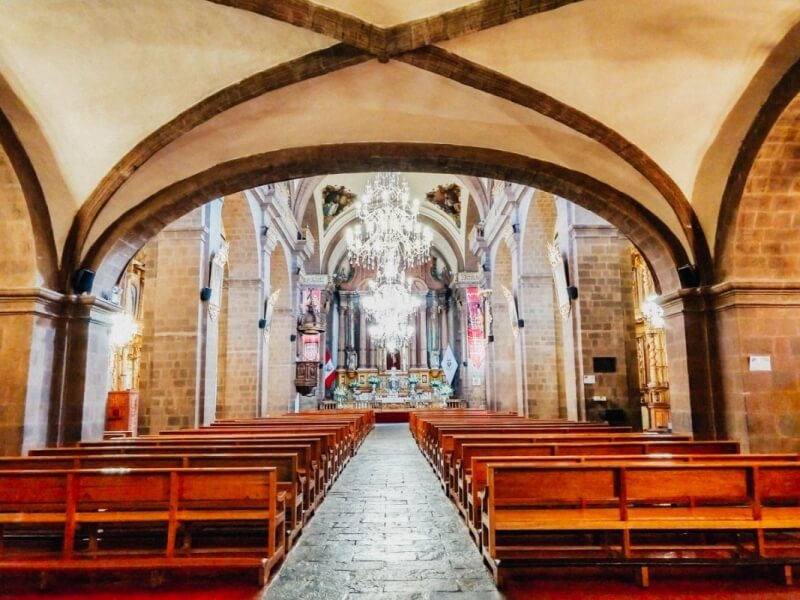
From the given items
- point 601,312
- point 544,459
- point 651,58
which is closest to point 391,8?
point 651,58

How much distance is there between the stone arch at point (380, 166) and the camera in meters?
7.73

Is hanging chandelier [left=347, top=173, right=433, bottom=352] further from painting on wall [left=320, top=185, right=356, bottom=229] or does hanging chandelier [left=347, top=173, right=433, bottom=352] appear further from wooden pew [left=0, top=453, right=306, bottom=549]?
wooden pew [left=0, top=453, right=306, bottom=549]

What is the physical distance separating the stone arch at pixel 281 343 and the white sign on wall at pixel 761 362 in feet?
41.9

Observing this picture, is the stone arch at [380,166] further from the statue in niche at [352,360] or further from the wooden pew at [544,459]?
the statue in niche at [352,360]

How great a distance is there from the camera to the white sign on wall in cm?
632

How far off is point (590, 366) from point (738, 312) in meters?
3.42

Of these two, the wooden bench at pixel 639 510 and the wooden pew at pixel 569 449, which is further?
the wooden pew at pixel 569 449

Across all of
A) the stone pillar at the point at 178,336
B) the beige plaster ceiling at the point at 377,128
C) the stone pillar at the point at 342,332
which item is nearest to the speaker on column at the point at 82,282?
the beige plaster ceiling at the point at 377,128

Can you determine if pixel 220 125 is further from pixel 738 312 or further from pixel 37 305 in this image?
pixel 738 312

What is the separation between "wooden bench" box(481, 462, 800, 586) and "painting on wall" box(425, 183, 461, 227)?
19.7 m

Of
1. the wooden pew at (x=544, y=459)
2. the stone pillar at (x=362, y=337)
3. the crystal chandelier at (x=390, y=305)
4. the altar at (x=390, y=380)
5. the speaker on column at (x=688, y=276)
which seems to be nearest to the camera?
the wooden pew at (x=544, y=459)

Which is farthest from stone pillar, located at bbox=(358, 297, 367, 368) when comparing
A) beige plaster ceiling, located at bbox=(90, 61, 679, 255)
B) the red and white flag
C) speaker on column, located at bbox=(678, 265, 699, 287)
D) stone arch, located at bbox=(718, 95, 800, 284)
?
stone arch, located at bbox=(718, 95, 800, 284)

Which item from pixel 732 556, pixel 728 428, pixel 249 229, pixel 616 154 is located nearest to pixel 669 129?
pixel 616 154

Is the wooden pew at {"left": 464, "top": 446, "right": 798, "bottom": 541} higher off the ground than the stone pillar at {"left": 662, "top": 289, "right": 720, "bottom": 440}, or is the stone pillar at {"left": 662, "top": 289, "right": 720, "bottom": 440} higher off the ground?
the stone pillar at {"left": 662, "top": 289, "right": 720, "bottom": 440}
